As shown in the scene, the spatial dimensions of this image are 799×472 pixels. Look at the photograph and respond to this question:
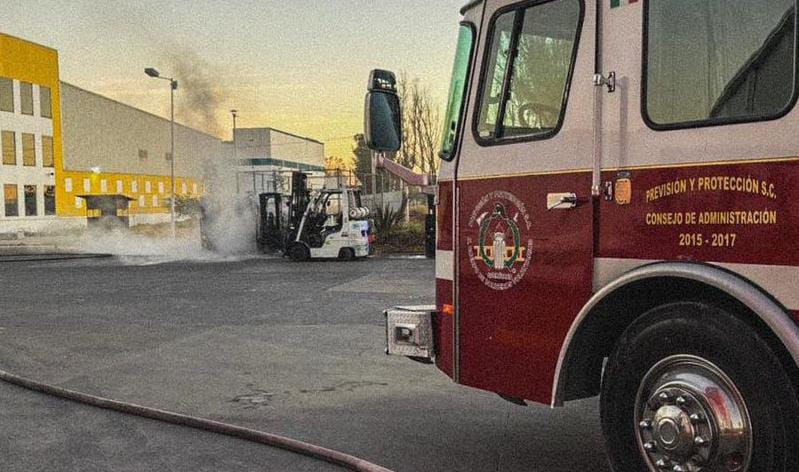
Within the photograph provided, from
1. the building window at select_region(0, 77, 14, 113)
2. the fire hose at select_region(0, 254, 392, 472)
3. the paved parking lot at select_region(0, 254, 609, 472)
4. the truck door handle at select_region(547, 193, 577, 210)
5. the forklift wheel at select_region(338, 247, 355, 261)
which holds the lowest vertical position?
the paved parking lot at select_region(0, 254, 609, 472)

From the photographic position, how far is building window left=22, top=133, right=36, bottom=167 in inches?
1889

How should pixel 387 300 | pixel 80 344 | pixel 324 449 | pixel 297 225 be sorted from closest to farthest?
pixel 324 449, pixel 80 344, pixel 387 300, pixel 297 225

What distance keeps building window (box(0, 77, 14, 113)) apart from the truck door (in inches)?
1951

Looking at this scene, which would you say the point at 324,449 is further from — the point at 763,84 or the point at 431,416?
the point at 763,84

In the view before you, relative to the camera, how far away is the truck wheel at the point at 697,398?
286cm

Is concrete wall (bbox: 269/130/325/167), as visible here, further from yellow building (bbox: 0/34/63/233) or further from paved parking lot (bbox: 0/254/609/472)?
paved parking lot (bbox: 0/254/609/472)

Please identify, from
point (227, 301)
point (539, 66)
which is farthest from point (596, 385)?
point (227, 301)

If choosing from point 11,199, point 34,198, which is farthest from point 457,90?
point 34,198

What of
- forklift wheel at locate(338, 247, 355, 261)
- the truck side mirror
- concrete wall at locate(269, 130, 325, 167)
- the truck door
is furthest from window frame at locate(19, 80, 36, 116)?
the truck door

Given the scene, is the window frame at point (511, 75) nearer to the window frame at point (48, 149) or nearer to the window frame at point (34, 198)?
the window frame at point (34, 198)

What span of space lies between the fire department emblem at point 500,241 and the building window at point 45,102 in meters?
52.1

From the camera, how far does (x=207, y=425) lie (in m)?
5.14

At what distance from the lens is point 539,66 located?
3.94 meters

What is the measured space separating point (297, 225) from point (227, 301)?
1080 cm
